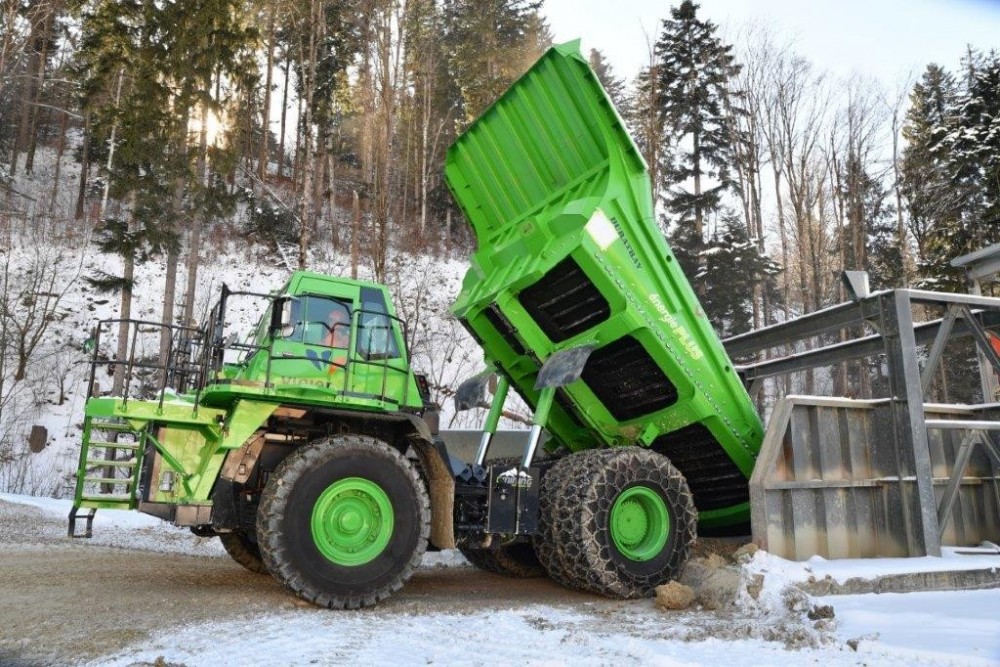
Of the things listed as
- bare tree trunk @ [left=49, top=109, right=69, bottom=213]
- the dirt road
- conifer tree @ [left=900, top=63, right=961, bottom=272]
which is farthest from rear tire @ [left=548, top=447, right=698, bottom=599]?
bare tree trunk @ [left=49, top=109, right=69, bottom=213]

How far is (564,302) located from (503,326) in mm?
646

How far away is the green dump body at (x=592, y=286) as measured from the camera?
6332 millimetres

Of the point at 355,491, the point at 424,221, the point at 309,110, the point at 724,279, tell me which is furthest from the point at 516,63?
the point at 355,491

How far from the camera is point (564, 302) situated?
6.62 meters

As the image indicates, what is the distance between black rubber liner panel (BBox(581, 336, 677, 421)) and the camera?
6.70 metres

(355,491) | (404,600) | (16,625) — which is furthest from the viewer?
(404,600)

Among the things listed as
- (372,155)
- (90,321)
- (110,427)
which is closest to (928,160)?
(372,155)

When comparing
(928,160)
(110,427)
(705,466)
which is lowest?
(705,466)

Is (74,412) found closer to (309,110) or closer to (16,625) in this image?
(309,110)

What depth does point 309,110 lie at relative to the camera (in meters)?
16.5

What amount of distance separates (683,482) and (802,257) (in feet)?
68.6

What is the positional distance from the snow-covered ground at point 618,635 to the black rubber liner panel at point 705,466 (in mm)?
1293

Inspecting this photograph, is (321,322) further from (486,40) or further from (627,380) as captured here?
(486,40)

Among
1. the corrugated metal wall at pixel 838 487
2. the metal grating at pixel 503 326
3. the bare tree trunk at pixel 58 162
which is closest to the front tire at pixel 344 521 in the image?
the metal grating at pixel 503 326
